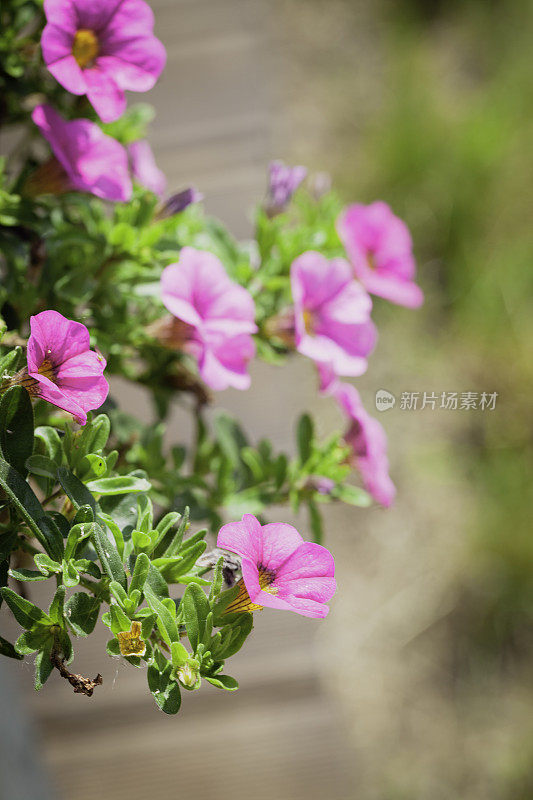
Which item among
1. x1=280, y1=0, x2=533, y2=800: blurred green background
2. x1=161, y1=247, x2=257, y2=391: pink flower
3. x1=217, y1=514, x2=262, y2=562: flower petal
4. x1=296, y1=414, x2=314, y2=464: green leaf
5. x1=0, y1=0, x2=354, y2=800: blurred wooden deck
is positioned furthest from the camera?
x1=280, y1=0, x2=533, y2=800: blurred green background

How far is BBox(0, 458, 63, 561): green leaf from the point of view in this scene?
0.94 ft

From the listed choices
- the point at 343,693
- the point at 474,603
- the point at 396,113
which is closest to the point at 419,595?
the point at 474,603

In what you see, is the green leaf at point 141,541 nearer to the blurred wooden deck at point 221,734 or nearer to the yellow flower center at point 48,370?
the yellow flower center at point 48,370

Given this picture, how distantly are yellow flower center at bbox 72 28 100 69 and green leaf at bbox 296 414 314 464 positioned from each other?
0.24m

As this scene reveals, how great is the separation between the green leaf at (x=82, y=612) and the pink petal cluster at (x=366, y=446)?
204mm

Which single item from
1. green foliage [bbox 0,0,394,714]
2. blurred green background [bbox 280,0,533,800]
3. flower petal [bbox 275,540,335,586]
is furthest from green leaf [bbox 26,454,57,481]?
blurred green background [bbox 280,0,533,800]

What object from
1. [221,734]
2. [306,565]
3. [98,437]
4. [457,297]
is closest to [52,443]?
[98,437]

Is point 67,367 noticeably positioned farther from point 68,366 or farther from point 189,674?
point 189,674

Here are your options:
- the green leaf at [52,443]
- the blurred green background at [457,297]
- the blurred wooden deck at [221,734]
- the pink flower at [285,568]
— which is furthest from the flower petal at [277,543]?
the blurred green background at [457,297]

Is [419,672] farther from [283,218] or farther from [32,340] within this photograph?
[32,340]

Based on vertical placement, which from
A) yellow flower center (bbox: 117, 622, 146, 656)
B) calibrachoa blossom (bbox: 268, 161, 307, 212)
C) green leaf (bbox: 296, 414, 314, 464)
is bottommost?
green leaf (bbox: 296, 414, 314, 464)

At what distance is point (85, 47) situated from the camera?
38 centimetres

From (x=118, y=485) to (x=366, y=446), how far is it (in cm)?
20

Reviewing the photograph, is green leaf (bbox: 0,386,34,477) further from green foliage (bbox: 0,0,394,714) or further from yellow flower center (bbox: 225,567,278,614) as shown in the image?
yellow flower center (bbox: 225,567,278,614)
